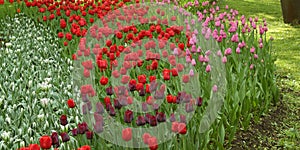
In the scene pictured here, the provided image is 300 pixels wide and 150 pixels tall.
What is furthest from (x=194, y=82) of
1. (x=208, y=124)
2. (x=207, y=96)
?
(x=208, y=124)

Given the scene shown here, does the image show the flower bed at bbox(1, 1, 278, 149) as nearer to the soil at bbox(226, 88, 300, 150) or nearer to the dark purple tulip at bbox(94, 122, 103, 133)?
the dark purple tulip at bbox(94, 122, 103, 133)

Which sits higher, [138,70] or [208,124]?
[138,70]

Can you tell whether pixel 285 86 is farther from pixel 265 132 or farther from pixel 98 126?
pixel 98 126

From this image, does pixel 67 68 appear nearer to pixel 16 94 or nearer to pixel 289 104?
pixel 16 94

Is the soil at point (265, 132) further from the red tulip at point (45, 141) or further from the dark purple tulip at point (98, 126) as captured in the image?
the red tulip at point (45, 141)

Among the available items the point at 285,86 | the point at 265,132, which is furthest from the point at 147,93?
the point at 285,86

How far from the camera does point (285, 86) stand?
6383mm

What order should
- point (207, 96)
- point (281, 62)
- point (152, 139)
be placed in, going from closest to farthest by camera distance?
point (152, 139) → point (207, 96) → point (281, 62)

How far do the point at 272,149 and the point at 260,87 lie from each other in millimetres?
780

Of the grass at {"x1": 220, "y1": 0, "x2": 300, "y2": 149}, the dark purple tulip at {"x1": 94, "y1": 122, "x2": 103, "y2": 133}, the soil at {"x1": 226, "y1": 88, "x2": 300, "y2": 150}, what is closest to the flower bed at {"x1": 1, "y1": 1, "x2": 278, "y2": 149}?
the dark purple tulip at {"x1": 94, "y1": 122, "x2": 103, "y2": 133}

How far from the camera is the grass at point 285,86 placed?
4.84 meters

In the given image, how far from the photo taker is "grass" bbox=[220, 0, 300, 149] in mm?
4840

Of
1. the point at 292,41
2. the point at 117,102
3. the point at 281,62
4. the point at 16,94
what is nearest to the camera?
the point at 117,102

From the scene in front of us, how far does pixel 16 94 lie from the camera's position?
5.05 metres
